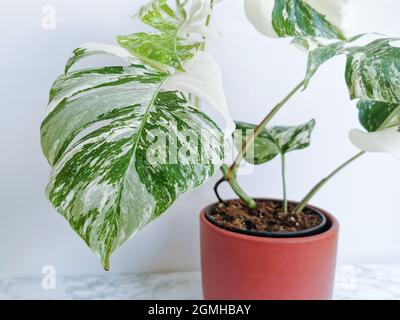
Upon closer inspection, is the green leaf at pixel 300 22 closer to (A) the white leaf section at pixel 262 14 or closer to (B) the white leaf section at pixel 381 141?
(A) the white leaf section at pixel 262 14

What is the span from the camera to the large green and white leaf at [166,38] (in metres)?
0.43

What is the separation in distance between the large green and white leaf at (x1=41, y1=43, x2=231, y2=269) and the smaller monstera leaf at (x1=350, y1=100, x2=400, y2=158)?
7.5 inches

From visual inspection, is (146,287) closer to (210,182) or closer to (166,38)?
(210,182)

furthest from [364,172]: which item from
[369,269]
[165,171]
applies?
[165,171]

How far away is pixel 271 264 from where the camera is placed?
1.66 ft

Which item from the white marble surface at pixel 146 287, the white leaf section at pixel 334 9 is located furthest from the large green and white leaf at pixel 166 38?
the white marble surface at pixel 146 287

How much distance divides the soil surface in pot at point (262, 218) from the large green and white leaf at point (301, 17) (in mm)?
248

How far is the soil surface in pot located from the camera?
554 millimetres

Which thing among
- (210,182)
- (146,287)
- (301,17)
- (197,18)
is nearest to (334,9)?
(301,17)

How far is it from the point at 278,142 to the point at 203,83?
0.82 ft

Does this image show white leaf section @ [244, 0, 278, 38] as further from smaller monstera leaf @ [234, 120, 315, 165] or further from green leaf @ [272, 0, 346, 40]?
smaller monstera leaf @ [234, 120, 315, 165]

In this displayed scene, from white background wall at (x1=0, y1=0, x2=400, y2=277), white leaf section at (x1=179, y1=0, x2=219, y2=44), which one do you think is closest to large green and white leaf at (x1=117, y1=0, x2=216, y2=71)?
white leaf section at (x1=179, y1=0, x2=219, y2=44)

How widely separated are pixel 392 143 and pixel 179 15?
29 cm

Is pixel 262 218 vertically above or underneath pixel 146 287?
above
